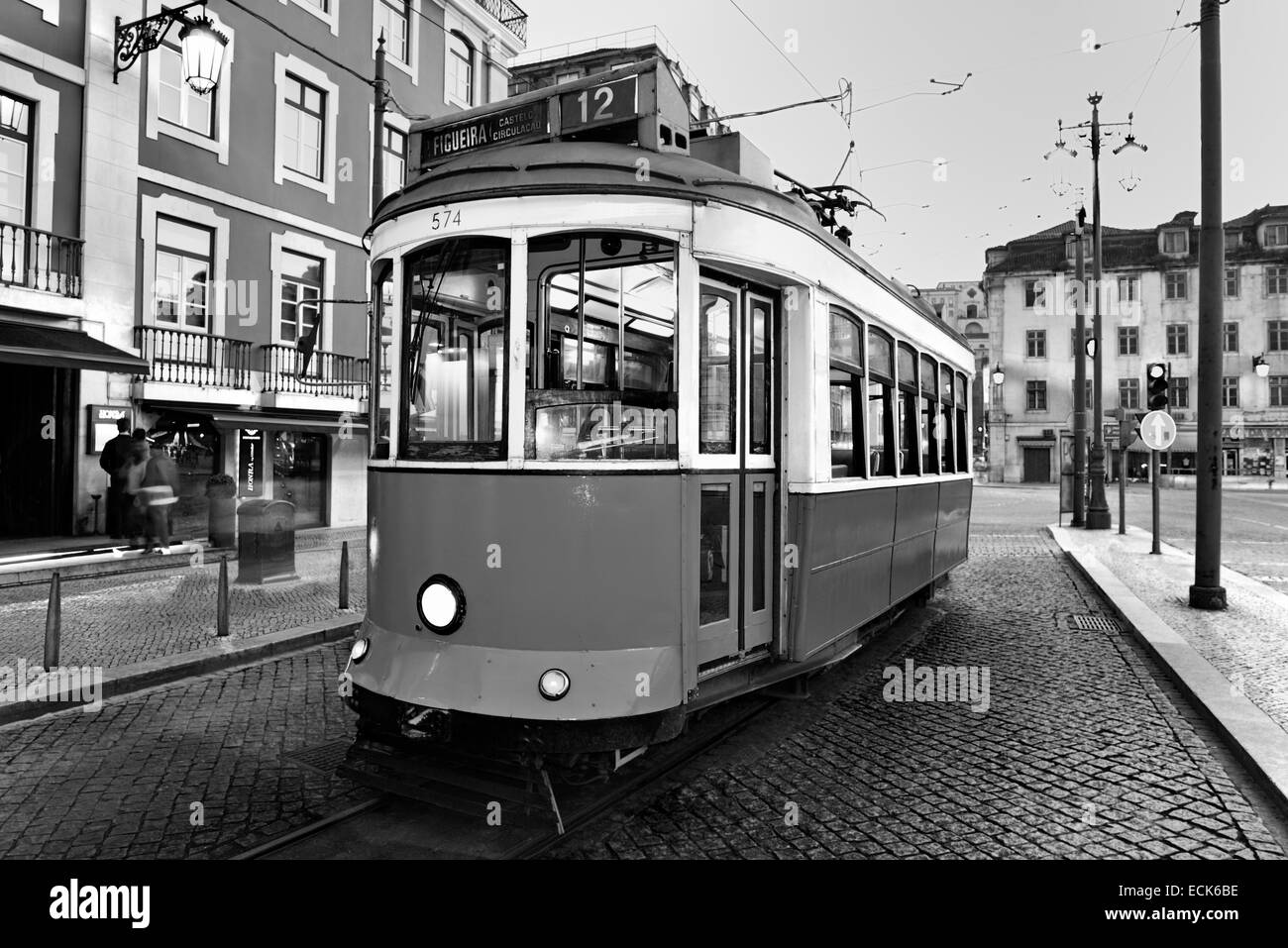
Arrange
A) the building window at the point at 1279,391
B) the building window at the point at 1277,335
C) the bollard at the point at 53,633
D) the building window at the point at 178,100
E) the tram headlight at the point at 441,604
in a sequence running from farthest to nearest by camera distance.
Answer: the building window at the point at 1277,335 → the building window at the point at 1279,391 → the building window at the point at 178,100 → the bollard at the point at 53,633 → the tram headlight at the point at 441,604

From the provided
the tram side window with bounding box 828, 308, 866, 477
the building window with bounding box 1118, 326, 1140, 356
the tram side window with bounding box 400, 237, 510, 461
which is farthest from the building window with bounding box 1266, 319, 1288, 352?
the tram side window with bounding box 400, 237, 510, 461

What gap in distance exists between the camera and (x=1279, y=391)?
49.6 m

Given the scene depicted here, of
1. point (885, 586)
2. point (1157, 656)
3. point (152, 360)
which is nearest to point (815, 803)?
point (885, 586)

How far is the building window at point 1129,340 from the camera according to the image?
5159cm

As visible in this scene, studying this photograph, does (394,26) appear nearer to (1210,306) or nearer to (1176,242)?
(1210,306)

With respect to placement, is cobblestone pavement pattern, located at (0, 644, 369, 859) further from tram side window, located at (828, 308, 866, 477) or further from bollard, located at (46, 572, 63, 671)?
tram side window, located at (828, 308, 866, 477)

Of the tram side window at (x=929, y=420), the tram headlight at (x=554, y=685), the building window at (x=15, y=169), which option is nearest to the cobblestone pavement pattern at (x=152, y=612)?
the tram headlight at (x=554, y=685)

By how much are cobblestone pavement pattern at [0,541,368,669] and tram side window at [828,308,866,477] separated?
552 cm

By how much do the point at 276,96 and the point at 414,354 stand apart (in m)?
15.8

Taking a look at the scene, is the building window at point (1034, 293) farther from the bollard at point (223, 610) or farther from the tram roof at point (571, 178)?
the tram roof at point (571, 178)

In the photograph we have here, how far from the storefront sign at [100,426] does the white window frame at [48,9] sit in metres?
5.78

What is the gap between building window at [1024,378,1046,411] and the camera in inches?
2078

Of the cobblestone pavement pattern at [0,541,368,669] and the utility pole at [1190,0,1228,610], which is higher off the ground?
the utility pole at [1190,0,1228,610]

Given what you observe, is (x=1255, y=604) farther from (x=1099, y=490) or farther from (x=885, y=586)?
(x=1099, y=490)
